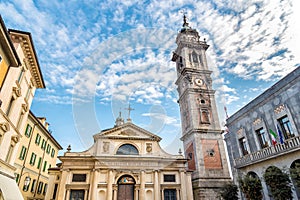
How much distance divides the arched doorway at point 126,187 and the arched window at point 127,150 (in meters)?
2.77

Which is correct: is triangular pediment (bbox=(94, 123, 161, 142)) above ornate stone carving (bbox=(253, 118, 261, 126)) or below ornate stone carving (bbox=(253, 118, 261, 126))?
above

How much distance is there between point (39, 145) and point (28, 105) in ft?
37.6

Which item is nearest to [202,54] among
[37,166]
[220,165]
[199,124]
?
[199,124]

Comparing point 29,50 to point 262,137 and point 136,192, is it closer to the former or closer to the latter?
point 136,192

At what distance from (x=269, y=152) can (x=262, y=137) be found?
1913mm

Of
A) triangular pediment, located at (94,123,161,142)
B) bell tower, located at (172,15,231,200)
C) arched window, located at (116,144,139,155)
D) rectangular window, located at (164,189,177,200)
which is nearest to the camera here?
rectangular window, located at (164,189,177,200)

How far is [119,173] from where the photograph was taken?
72.4 feet

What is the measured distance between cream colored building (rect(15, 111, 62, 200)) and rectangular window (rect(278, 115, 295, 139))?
2395 cm

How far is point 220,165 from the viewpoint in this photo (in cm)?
2620

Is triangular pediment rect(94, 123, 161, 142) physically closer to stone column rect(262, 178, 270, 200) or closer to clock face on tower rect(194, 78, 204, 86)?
clock face on tower rect(194, 78, 204, 86)

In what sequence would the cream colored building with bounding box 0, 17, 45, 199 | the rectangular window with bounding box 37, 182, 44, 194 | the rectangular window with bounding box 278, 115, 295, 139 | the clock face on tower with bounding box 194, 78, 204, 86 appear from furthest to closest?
the clock face on tower with bounding box 194, 78, 204, 86, the rectangular window with bounding box 37, 182, 44, 194, the rectangular window with bounding box 278, 115, 295, 139, the cream colored building with bounding box 0, 17, 45, 199

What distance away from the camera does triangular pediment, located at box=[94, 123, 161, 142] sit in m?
24.4

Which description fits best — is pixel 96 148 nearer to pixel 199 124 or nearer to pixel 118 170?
pixel 118 170

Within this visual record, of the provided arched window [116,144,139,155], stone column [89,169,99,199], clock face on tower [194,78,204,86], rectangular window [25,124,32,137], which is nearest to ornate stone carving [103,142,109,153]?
arched window [116,144,139,155]
